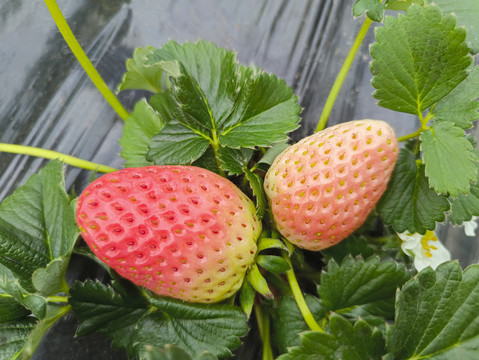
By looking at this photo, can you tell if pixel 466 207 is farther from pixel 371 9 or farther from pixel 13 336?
pixel 13 336

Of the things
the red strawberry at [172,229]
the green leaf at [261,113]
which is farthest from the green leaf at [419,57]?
the red strawberry at [172,229]

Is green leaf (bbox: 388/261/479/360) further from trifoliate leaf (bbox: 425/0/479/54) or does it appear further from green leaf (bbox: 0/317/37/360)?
green leaf (bbox: 0/317/37/360)

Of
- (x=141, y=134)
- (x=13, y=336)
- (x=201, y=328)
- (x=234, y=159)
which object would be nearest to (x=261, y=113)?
(x=234, y=159)

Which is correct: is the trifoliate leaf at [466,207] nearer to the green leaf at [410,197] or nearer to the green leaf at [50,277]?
the green leaf at [410,197]

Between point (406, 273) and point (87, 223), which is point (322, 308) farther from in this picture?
point (87, 223)

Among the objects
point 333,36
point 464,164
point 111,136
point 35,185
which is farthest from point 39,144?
point 464,164
